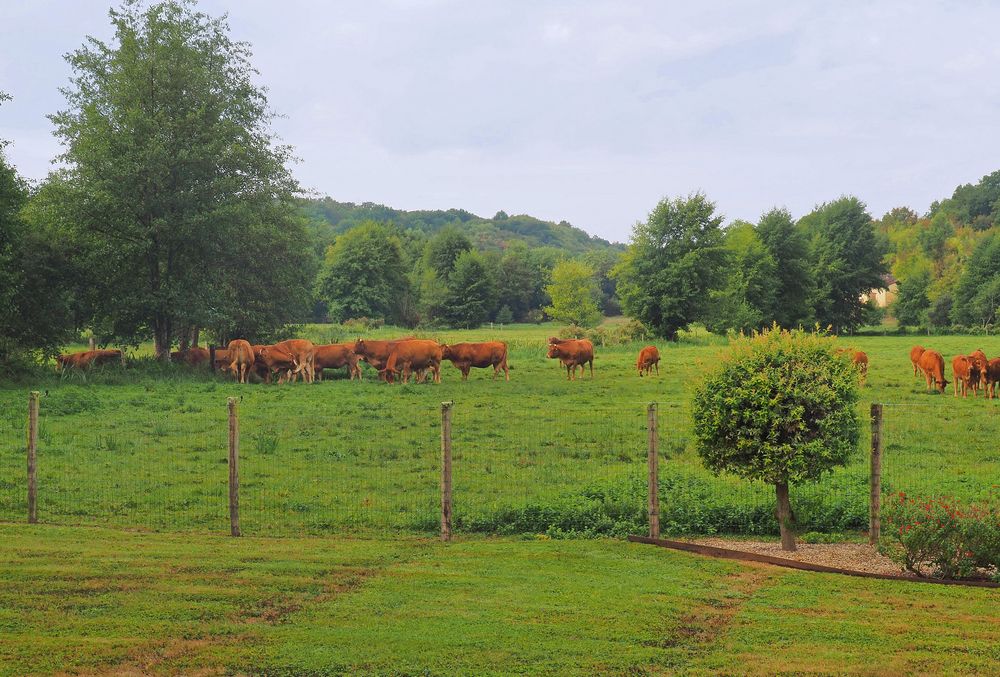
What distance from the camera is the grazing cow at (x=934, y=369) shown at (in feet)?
100

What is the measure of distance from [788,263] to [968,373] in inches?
2117

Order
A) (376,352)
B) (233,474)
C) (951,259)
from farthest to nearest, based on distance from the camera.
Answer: (951,259) → (376,352) → (233,474)

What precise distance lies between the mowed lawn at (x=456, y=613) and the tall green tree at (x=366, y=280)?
8844 cm

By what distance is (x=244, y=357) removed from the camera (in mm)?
35344

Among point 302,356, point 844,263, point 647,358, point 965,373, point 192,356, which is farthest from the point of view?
point 844,263

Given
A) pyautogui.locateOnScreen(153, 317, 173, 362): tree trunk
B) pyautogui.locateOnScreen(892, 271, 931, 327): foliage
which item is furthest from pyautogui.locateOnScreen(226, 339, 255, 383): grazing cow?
pyautogui.locateOnScreen(892, 271, 931, 327): foliage

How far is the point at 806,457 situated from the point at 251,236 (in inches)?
1268

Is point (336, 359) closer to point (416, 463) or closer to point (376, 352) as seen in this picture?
point (376, 352)

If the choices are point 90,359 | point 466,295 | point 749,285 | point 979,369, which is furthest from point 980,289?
point 90,359

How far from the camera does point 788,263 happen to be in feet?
265

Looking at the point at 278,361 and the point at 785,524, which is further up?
the point at 278,361

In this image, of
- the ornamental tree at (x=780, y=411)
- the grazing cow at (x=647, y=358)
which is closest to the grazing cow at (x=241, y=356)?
the grazing cow at (x=647, y=358)

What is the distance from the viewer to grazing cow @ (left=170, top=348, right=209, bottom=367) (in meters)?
38.6

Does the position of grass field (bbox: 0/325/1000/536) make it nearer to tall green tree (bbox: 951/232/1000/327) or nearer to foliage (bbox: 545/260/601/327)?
tall green tree (bbox: 951/232/1000/327)
